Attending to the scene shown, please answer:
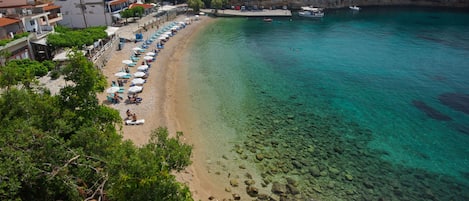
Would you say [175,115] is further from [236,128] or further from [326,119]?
[326,119]

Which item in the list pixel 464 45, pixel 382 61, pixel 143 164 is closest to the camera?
pixel 143 164

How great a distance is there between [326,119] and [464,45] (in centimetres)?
4602

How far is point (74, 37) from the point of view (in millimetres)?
39094

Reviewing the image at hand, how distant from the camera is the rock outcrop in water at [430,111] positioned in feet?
107

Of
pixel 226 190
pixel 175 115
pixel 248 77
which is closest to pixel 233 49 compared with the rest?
pixel 248 77

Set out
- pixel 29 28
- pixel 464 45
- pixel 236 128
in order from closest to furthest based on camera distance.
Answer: pixel 236 128 < pixel 29 28 < pixel 464 45

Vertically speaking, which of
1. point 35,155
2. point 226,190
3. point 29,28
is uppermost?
point 29,28

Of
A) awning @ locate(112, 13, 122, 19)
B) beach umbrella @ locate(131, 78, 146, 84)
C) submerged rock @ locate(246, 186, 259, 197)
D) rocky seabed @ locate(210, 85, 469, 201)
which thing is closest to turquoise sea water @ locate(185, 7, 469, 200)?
rocky seabed @ locate(210, 85, 469, 201)

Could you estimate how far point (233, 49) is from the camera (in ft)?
183

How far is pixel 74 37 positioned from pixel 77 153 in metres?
29.5

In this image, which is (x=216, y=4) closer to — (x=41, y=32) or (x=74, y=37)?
(x=74, y=37)

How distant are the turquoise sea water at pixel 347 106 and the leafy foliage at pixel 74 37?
1390 cm

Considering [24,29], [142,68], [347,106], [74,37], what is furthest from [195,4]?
[347,106]

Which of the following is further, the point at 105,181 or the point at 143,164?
the point at 105,181
